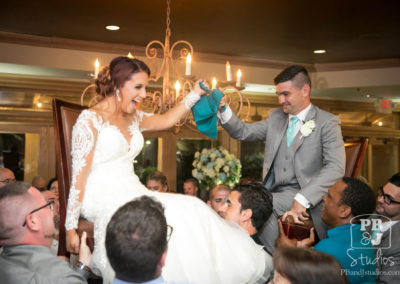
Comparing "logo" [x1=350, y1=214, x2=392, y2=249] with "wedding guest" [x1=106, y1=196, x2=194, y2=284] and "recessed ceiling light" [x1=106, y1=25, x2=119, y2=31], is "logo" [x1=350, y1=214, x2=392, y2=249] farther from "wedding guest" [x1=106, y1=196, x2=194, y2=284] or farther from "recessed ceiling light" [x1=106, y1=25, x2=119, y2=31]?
"recessed ceiling light" [x1=106, y1=25, x2=119, y2=31]

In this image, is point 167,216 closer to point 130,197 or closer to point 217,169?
point 130,197

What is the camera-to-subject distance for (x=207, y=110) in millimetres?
3172

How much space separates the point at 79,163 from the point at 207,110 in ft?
3.17

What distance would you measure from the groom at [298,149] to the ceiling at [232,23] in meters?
2.05

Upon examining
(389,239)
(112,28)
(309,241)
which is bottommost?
(309,241)

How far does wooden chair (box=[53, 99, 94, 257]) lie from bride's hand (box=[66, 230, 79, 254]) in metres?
0.09

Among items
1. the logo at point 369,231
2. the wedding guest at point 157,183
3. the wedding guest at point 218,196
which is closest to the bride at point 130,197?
the logo at point 369,231

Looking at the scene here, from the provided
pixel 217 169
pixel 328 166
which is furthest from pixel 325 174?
pixel 217 169

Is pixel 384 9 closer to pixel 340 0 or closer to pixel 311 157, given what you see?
pixel 340 0

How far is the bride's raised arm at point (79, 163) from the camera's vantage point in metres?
2.59

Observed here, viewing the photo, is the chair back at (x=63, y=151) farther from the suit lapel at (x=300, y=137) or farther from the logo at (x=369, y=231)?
the logo at (x=369, y=231)

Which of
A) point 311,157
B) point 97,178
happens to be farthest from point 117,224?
point 311,157

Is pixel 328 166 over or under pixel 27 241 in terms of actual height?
over

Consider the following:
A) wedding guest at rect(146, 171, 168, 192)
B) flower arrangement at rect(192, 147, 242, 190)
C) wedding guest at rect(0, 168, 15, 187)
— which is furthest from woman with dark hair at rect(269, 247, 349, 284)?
flower arrangement at rect(192, 147, 242, 190)
